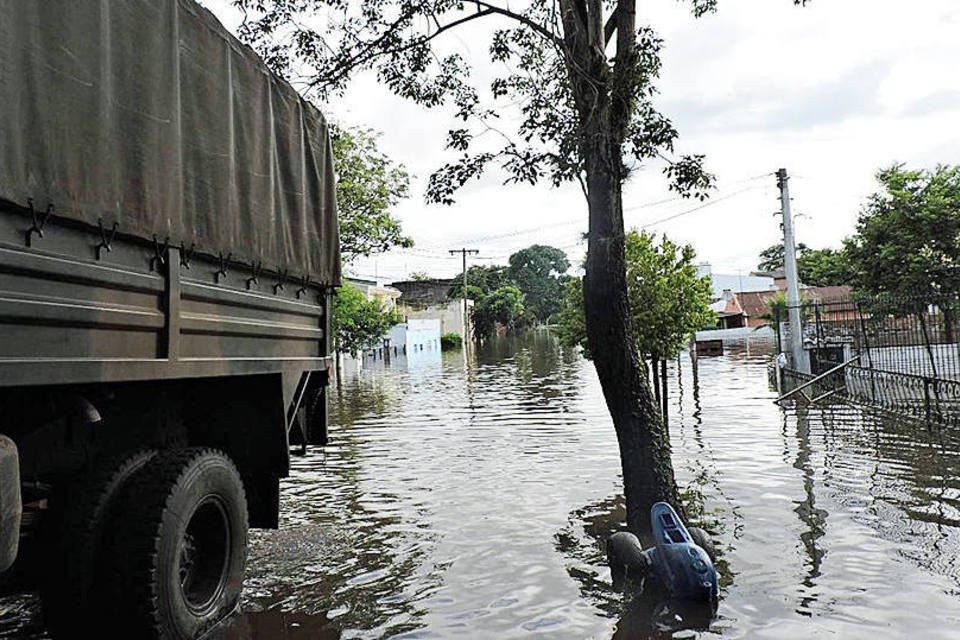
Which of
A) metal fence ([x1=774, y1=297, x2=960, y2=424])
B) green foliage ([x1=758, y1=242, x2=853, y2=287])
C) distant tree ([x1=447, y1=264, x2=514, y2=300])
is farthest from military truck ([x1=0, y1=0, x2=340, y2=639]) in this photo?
distant tree ([x1=447, y1=264, x2=514, y2=300])

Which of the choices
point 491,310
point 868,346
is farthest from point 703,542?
point 491,310

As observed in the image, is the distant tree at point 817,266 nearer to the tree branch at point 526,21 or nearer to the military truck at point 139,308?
the tree branch at point 526,21

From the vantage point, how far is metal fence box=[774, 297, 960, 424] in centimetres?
1499

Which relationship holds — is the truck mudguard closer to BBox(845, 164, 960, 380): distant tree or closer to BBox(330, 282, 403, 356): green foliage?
BBox(845, 164, 960, 380): distant tree

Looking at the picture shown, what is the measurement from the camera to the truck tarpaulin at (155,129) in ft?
9.62

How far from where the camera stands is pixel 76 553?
11.8 ft

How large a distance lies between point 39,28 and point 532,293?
105396 mm

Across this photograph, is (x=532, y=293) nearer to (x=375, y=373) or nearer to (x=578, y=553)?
(x=375, y=373)

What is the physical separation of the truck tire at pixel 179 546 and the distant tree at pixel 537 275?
101149 mm

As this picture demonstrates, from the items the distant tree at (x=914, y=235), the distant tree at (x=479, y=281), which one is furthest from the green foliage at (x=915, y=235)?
the distant tree at (x=479, y=281)

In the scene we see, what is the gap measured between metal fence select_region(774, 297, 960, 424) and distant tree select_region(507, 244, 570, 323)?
8541 centimetres

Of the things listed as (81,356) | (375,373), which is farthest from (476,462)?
(375,373)

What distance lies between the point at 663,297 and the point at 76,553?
10750 millimetres

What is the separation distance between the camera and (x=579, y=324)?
14.3 metres
